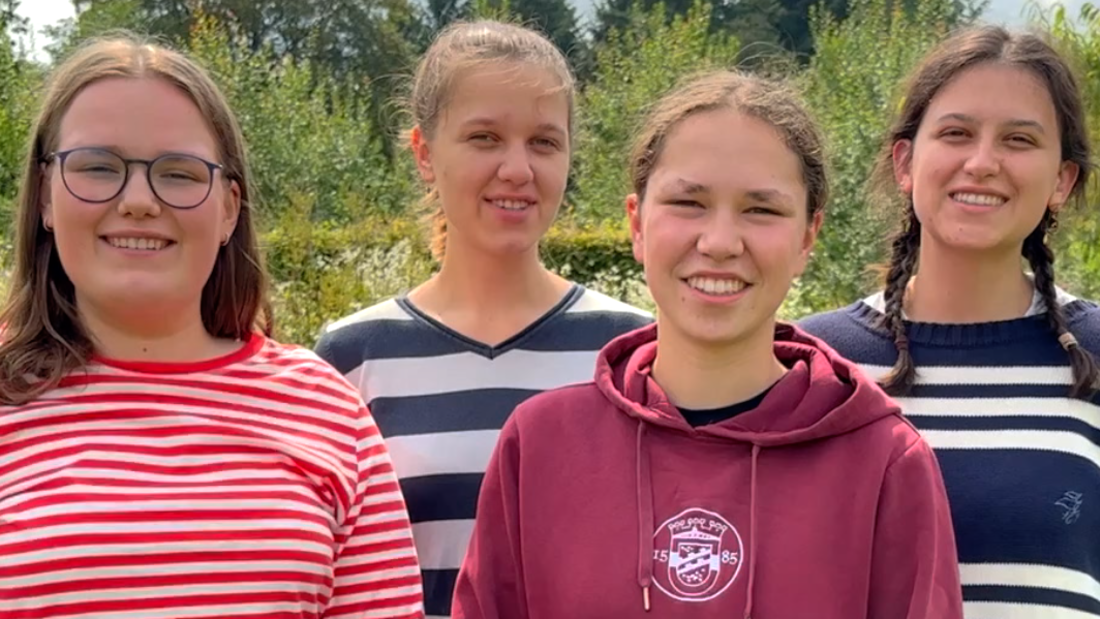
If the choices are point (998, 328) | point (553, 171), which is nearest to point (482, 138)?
point (553, 171)

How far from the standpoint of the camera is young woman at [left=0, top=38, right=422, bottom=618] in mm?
1789

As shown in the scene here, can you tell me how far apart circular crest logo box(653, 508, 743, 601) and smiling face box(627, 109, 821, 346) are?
309mm

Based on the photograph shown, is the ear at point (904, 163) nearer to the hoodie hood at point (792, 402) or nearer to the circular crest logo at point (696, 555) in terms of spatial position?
the hoodie hood at point (792, 402)

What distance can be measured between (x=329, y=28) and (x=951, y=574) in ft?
128

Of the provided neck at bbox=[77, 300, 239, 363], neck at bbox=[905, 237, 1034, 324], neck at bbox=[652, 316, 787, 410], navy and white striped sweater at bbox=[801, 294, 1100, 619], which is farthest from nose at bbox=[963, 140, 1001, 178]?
neck at bbox=[77, 300, 239, 363]

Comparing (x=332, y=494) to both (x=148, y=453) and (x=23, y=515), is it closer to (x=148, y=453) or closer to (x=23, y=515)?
(x=148, y=453)

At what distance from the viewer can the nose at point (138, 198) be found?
1.91 metres

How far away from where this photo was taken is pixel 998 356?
2.30 meters

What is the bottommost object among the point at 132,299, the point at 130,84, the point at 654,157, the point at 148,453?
the point at 148,453

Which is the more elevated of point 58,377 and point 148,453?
point 58,377

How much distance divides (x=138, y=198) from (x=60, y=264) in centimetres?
27

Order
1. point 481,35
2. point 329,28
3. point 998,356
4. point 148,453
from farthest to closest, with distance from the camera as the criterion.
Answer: point 329,28 < point 481,35 < point 998,356 < point 148,453

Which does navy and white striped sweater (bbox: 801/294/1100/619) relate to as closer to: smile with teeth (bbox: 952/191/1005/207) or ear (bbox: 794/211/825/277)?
smile with teeth (bbox: 952/191/1005/207)

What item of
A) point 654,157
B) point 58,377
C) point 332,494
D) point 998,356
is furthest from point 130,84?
point 998,356
